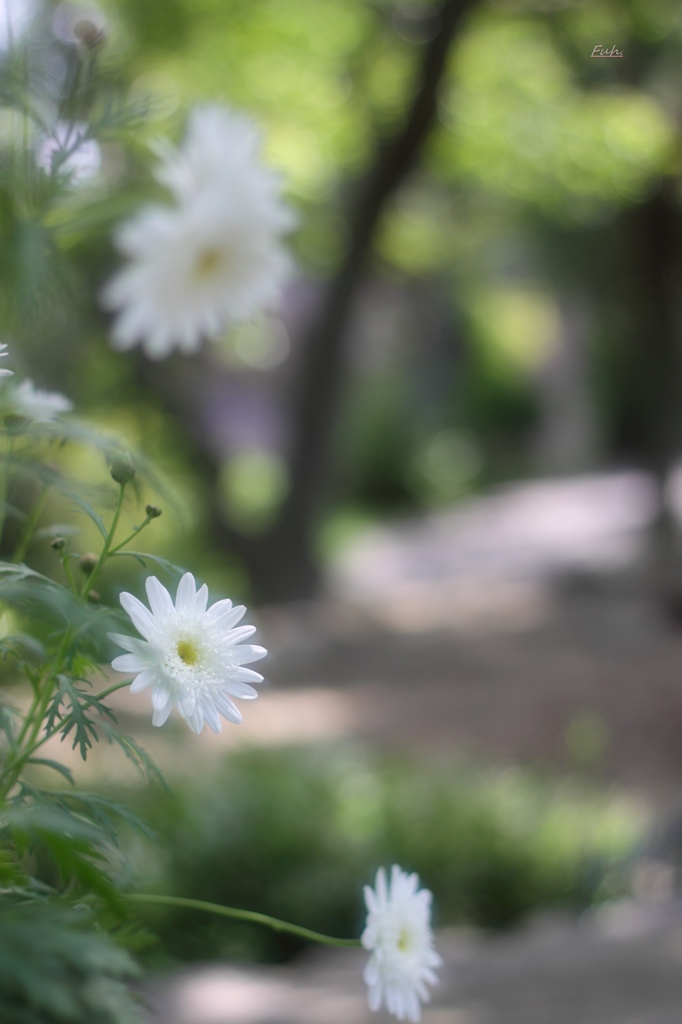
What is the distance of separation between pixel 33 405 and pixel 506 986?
82.1 inches

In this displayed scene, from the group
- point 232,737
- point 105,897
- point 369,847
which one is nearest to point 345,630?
point 232,737

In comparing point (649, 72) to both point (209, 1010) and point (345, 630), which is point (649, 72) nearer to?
point (345, 630)

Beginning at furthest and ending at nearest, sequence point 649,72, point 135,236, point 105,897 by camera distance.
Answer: point 649,72 → point 135,236 → point 105,897

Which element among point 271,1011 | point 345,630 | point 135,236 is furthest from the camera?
point 345,630

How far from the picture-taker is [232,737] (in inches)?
188

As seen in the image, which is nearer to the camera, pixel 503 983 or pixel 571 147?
pixel 503 983

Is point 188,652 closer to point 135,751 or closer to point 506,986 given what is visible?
point 135,751

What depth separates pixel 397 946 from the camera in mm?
674

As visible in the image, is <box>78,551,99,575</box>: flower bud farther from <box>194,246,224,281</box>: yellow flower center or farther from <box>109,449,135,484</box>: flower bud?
<box>194,246,224,281</box>: yellow flower center

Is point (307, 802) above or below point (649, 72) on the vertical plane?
below

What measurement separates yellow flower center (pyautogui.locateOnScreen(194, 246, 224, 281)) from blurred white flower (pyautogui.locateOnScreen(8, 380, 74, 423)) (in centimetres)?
30

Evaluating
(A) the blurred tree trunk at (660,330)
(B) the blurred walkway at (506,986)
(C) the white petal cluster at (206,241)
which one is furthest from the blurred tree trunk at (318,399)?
(C) the white petal cluster at (206,241)

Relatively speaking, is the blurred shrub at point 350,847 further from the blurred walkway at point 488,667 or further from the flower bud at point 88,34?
the flower bud at point 88,34

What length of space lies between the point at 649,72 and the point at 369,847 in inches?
270
